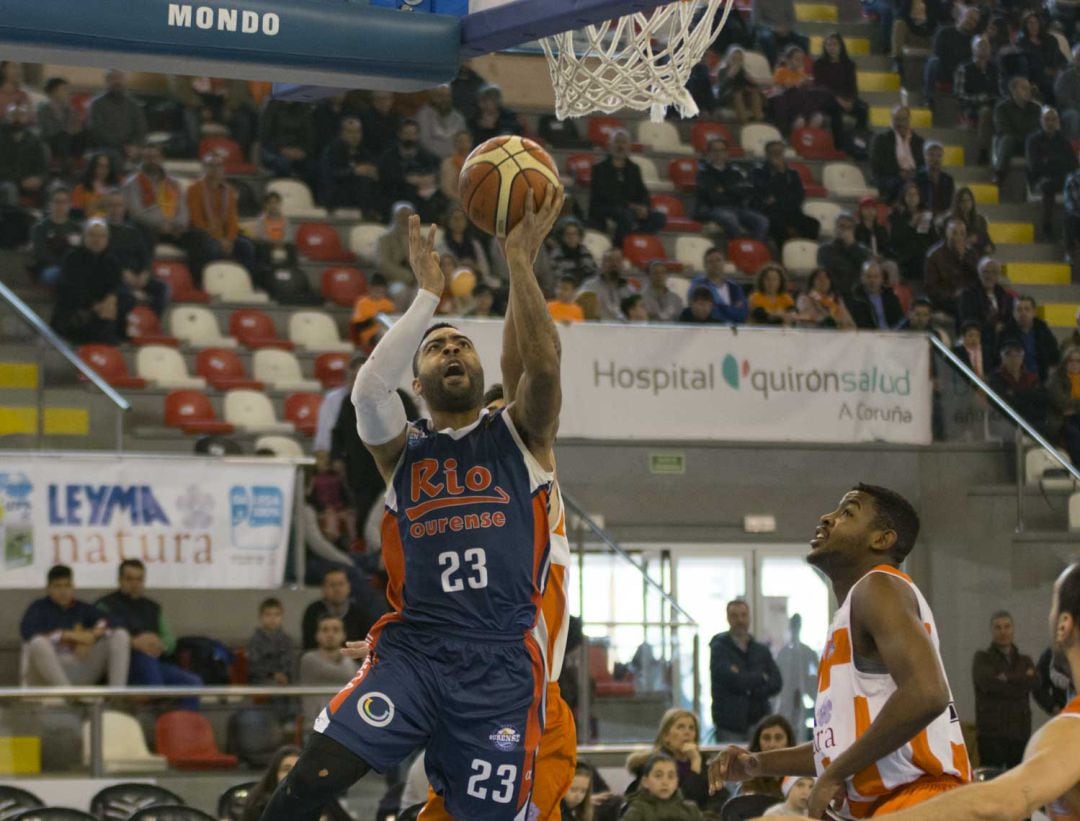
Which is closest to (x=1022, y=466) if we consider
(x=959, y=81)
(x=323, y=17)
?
(x=959, y=81)

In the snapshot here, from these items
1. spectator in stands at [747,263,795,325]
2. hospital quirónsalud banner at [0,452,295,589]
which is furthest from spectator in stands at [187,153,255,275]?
spectator in stands at [747,263,795,325]

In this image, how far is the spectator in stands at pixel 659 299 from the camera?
15.9 meters

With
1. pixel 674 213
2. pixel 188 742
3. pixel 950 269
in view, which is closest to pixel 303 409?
pixel 188 742

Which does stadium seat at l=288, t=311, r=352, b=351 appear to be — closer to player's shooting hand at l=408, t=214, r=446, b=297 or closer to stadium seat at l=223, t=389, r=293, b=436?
stadium seat at l=223, t=389, r=293, b=436

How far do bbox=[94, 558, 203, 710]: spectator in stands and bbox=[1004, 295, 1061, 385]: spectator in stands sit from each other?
28.3 feet

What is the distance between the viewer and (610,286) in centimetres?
1574

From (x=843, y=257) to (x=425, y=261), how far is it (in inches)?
474

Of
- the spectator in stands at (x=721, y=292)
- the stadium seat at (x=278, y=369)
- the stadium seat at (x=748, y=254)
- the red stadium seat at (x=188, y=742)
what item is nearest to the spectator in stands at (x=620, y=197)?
the stadium seat at (x=748, y=254)

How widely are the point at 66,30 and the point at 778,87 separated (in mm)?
14377

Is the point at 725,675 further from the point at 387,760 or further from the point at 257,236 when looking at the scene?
the point at 387,760

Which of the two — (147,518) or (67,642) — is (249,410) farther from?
(67,642)

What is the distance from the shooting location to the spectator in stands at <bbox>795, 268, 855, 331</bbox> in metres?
15.7

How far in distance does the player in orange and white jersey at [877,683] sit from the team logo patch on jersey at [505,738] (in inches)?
35.3

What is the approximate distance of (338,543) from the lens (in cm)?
1238
